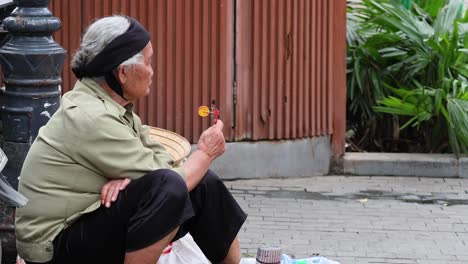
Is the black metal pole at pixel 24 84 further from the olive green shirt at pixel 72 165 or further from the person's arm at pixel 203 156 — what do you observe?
the person's arm at pixel 203 156

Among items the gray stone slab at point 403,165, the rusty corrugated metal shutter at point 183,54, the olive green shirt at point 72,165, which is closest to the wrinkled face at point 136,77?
the olive green shirt at point 72,165

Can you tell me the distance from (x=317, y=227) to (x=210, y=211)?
1.89m

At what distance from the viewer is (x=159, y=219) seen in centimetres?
421

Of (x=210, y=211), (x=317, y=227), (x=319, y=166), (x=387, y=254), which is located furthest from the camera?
(x=319, y=166)

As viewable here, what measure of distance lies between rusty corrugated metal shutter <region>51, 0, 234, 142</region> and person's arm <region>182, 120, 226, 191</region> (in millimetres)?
2637

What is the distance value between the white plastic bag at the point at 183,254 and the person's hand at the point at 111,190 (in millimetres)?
818

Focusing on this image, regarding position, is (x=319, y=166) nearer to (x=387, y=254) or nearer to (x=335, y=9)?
(x=335, y=9)

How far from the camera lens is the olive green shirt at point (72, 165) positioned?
4.22m

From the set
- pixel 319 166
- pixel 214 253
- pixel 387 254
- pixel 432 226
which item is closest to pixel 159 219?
pixel 214 253

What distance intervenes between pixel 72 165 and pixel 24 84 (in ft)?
3.09

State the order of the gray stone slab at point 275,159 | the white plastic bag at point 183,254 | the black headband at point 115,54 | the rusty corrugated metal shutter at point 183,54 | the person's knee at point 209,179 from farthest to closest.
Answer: the gray stone slab at point 275,159 → the rusty corrugated metal shutter at point 183,54 → the white plastic bag at point 183,254 → the person's knee at point 209,179 → the black headband at point 115,54

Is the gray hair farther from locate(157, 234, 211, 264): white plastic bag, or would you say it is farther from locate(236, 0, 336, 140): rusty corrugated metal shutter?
locate(236, 0, 336, 140): rusty corrugated metal shutter

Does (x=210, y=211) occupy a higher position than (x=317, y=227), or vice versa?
(x=210, y=211)

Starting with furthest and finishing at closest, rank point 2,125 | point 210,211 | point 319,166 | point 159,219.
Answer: point 319,166 → point 2,125 → point 210,211 → point 159,219
